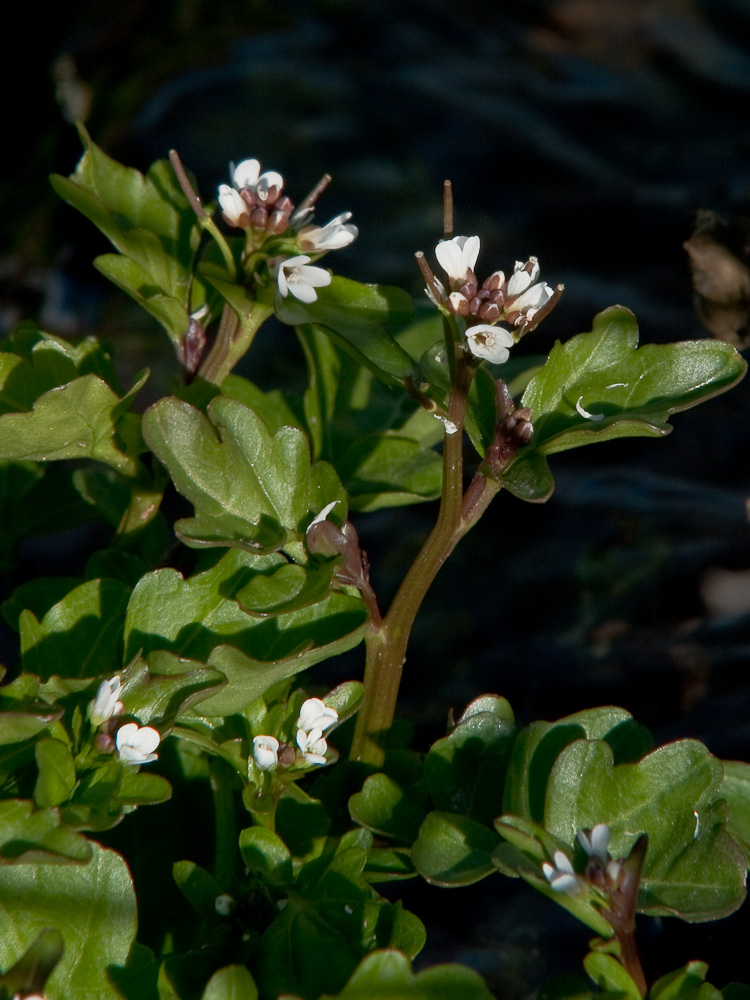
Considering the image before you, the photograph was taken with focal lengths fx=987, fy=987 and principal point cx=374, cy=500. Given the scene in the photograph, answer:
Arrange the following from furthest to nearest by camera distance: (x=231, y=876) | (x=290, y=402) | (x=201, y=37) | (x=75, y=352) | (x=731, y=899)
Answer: (x=201, y=37), (x=290, y=402), (x=75, y=352), (x=231, y=876), (x=731, y=899)

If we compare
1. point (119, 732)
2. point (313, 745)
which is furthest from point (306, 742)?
point (119, 732)

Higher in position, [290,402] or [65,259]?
[290,402]

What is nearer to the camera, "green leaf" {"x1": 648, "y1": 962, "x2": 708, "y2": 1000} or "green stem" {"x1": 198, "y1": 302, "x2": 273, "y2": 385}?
"green leaf" {"x1": 648, "y1": 962, "x2": 708, "y2": 1000}

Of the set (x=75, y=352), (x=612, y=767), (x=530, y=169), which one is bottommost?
(x=530, y=169)

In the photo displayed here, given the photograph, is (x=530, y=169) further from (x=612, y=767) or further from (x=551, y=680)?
(x=612, y=767)

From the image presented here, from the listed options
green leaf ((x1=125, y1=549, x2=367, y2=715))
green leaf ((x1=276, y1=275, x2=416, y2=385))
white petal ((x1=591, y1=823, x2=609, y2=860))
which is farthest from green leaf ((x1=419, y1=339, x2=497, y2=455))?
white petal ((x1=591, y1=823, x2=609, y2=860))

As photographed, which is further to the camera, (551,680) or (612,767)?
(551,680)

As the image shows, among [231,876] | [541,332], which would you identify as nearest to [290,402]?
[231,876]

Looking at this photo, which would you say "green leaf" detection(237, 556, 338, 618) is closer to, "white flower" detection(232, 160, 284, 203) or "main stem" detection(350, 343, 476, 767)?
"main stem" detection(350, 343, 476, 767)
